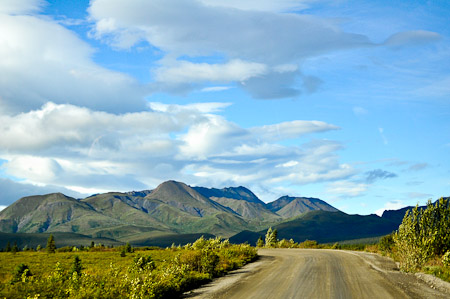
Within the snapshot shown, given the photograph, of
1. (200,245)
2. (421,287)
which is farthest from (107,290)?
(200,245)

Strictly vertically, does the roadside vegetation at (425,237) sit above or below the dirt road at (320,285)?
above

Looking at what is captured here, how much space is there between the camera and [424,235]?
1073 inches

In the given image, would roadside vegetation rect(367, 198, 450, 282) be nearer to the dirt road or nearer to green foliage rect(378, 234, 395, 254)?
the dirt road

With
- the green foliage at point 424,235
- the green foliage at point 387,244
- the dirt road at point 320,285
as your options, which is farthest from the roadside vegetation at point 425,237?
the green foliage at point 387,244

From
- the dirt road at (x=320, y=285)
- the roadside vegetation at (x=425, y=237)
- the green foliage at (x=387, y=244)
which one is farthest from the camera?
the green foliage at (x=387, y=244)

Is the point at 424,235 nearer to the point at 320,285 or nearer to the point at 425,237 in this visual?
the point at 425,237

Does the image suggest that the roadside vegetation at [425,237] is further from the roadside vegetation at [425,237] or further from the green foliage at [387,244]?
the green foliage at [387,244]

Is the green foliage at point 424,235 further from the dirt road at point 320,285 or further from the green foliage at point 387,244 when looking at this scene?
the green foliage at point 387,244

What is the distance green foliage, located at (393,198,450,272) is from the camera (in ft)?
88.3

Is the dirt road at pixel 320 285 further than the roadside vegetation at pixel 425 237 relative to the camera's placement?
No

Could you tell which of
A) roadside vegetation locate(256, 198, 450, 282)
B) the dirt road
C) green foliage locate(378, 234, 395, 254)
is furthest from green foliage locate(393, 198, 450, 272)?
green foliage locate(378, 234, 395, 254)

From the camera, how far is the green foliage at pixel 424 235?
26922 millimetres

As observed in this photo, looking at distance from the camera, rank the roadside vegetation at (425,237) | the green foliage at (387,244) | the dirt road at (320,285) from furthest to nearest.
Answer: 1. the green foliage at (387,244)
2. the roadside vegetation at (425,237)
3. the dirt road at (320,285)

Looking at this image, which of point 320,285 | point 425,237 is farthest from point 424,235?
point 320,285
